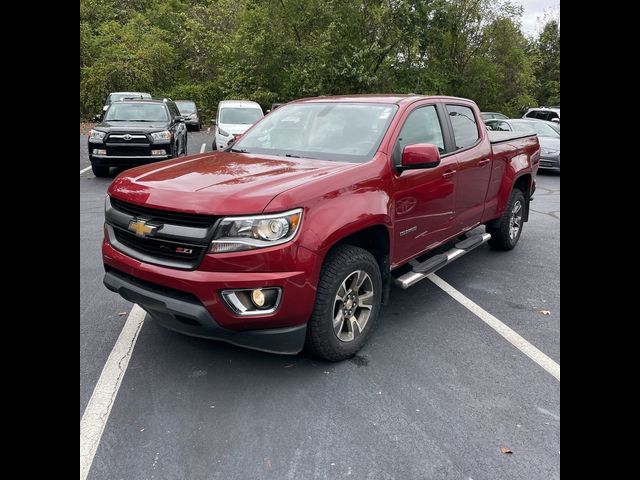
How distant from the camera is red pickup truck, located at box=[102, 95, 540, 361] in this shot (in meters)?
2.97

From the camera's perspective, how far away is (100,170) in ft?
37.3

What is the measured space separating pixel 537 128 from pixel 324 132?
13107 mm

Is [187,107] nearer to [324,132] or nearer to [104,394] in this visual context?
[324,132]

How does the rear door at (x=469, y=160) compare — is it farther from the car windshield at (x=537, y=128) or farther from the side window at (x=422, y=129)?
the car windshield at (x=537, y=128)

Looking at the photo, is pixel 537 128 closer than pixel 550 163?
No

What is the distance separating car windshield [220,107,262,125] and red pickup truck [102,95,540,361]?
10481 millimetres

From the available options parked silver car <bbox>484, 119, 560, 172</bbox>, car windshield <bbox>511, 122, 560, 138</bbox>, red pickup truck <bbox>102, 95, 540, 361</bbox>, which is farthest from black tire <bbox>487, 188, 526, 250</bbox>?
car windshield <bbox>511, 122, 560, 138</bbox>

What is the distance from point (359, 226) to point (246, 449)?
156 cm

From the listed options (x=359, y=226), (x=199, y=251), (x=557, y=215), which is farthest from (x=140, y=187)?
(x=557, y=215)

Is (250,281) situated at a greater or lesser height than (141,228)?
lesser

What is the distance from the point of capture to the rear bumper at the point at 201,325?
3.01 metres

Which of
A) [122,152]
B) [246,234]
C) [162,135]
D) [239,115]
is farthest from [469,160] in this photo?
[239,115]
